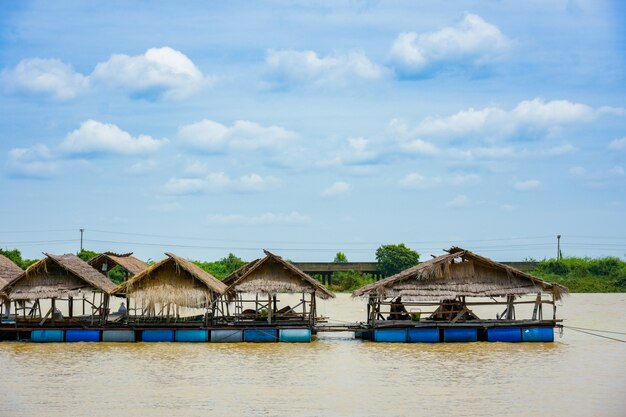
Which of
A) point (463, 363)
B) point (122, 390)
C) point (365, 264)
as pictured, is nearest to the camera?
point (122, 390)

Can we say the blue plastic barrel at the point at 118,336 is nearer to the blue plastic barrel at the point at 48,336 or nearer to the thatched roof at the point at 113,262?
the blue plastic barrel at the point at 48,336

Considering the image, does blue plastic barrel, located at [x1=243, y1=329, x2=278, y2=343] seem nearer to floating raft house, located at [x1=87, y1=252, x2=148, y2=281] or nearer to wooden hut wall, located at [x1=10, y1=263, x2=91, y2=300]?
wooden hut wall, located at [x1=10, y1=263, x2=91, y2=300]

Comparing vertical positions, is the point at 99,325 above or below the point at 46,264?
below

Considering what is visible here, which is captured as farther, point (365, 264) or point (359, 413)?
point (365, 264)

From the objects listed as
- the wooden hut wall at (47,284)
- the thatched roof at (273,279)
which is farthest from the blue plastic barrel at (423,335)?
the wooden hut wall at (47,284)

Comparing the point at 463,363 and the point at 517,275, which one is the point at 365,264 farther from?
the point at 463,363

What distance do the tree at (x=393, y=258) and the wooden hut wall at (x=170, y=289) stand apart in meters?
28.7

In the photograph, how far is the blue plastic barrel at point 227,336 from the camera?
27266 mm

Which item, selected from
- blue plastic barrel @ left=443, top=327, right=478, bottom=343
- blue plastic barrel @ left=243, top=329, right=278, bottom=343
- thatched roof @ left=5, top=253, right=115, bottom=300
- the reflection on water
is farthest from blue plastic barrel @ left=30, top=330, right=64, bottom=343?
blue plastic barrel @ left=443, top=327, right=478, bottom=343

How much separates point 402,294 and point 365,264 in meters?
28.6

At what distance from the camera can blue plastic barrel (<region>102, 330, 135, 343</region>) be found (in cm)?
2750

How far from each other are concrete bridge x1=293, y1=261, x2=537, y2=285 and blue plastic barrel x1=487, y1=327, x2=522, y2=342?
27.3 metres

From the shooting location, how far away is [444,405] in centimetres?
1675

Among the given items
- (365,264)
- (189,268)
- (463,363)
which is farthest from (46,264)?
(365,264)
